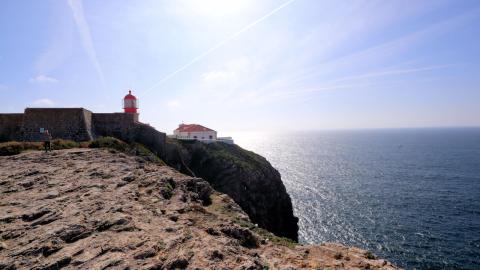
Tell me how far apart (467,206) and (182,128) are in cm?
6454

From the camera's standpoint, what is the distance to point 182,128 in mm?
75125

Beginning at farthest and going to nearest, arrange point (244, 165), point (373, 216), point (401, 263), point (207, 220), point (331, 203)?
point (331, 203) → point (373, 216) → point (244, 165) → point (401, 263) → point (207, 220)

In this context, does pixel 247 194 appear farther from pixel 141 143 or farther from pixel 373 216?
pixel 373 216

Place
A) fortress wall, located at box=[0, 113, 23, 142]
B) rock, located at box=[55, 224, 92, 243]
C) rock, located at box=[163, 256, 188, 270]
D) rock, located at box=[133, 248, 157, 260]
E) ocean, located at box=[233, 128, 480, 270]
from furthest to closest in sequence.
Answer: ocean, located at box=[233, 128, 480, 270] < fortress wall, located at box=[0, 113, 23, 142] < rock, located at box=[55, 224, 92, 243] < rock, located at box=[133, 248, 157, 260] < rock, located at box=[163, 256, 188, 270]

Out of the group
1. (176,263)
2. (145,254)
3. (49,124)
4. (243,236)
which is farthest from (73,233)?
(49,124)

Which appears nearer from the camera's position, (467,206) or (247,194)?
(247,194)

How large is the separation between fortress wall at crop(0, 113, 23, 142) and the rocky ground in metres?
15.8

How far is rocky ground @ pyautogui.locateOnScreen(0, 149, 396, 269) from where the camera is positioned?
12750 mm

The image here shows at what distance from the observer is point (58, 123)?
124ft

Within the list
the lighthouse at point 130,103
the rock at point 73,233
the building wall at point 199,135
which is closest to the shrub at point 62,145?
the lighthouse at point 130,103

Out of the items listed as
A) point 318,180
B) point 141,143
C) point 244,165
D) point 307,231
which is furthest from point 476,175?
point 141,143

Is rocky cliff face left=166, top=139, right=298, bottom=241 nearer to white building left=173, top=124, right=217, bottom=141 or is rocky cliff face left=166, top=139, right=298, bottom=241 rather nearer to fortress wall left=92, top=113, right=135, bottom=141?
fortress wall left=92, top=113, right=135, bottom=141

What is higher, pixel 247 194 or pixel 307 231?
pixel 247 194

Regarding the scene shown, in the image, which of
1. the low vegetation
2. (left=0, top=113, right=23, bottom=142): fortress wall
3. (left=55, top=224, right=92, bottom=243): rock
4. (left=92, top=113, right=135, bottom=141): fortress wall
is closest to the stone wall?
(left=0, top=113, right=23, bottom=142): fortress wall
